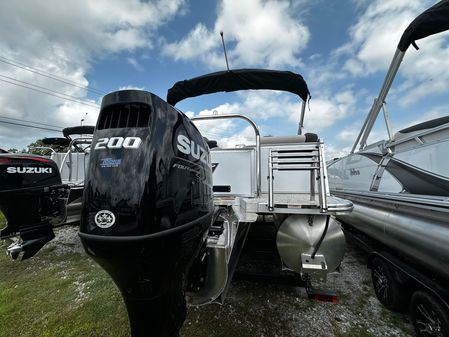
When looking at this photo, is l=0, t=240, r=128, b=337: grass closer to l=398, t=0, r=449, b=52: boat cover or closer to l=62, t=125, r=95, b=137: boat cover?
l=62, t=125, r=95, b=137: boat cover

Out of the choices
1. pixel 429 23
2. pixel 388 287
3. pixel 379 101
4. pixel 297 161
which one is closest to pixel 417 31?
pixel 429 23

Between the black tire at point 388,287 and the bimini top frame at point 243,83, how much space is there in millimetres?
2103

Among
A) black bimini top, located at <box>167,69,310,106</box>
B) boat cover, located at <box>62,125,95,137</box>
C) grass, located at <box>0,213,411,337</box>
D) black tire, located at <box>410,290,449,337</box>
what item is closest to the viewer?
black tire, located at <box>410,290,449,337</box>

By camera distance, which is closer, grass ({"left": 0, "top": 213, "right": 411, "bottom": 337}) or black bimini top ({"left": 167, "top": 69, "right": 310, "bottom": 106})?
grass ({"left": 0, "top": 213, "right": 411, "bottom": 337})

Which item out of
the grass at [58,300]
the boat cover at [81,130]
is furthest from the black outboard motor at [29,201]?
the boat cover at [81,130]

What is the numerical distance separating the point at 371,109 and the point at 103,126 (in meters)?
4.61

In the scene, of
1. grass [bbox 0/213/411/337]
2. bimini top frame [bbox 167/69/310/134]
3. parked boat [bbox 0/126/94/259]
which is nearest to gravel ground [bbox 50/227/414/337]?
grass [bbox 0/213/411/337]

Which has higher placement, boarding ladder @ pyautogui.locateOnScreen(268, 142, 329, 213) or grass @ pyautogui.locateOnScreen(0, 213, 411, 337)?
boarding ladder @ pyautogui.locateOnScreen(268, 142, 329, 213)

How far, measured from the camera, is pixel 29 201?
2.38 meters

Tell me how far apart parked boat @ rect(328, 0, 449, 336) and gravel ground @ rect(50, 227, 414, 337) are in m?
0.21

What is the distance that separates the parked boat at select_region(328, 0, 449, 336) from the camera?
1838 millimetres

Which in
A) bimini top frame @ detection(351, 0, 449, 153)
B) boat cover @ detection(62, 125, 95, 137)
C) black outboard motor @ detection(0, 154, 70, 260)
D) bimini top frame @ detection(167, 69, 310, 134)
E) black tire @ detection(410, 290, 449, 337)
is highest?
bimini top frame @ detection(351, 0, 449, 153)

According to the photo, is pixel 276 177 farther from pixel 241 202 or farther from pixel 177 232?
pixel 177 232

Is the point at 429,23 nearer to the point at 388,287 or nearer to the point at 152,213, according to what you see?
the point at 388,287
